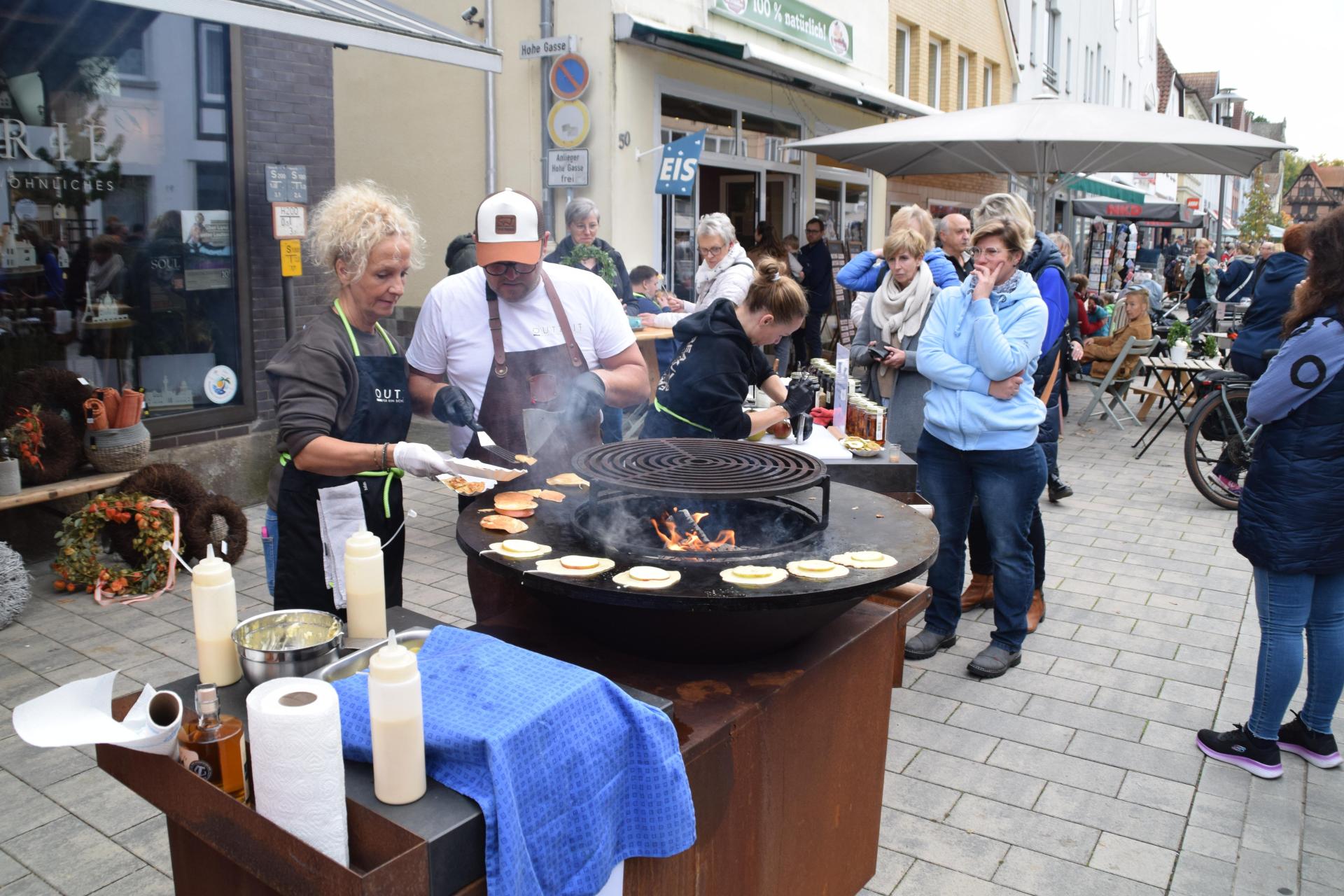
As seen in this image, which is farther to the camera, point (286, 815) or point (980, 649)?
point (980, 649)

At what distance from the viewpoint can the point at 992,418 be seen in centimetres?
407

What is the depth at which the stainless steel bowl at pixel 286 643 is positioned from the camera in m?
1.91

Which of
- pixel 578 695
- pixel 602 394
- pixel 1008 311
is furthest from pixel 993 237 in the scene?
pixel 578 695

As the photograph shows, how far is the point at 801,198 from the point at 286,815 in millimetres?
13223

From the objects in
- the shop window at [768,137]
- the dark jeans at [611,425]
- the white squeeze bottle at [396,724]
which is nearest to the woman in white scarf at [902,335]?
the dark jeans at [611,425]

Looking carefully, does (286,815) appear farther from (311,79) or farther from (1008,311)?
(311,79)

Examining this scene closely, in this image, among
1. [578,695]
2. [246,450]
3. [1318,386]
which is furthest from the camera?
[246,450]

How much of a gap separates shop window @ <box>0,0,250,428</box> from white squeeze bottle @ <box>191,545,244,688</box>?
15.8 ft

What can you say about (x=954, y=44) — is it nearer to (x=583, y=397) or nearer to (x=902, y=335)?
(x=902, y=335)

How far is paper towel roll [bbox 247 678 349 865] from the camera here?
1.53 metres

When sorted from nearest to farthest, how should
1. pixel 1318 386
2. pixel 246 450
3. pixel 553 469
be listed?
pixel 1318 386 → pixel 553 469 → pixel 246 450

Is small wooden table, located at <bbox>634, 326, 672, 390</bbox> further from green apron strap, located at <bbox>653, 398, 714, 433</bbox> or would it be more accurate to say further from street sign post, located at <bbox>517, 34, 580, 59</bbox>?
green apron strap, located at <bbox>653, 398, 714, 433</bbox>

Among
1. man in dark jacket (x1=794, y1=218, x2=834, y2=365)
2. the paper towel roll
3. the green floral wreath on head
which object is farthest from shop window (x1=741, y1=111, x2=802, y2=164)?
the paper towel roll

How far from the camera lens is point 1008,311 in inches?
162
